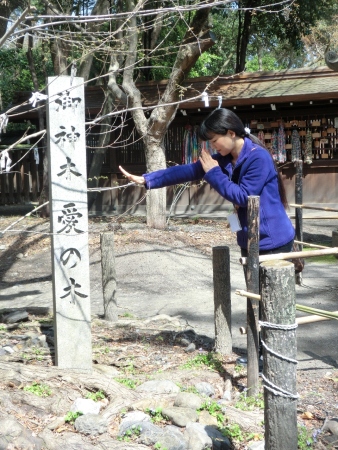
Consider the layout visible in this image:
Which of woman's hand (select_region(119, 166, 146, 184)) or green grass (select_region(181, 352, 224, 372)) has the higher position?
woman's hand (select_region(119, 166, 146, 184))

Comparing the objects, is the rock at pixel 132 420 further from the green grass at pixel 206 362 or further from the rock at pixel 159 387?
the green grass at pixel 206 362

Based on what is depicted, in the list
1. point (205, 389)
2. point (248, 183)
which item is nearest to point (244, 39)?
point (248, 183)

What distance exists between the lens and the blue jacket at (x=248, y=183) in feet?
13.1

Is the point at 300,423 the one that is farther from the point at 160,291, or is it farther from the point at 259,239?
the point at 160,291

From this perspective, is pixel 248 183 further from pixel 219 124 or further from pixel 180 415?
pixel 180 415

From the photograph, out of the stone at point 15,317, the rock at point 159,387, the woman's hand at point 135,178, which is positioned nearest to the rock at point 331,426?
the rock at point 159,387

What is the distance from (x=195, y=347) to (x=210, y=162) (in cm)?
228

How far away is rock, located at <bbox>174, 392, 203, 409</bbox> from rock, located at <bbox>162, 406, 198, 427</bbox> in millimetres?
76

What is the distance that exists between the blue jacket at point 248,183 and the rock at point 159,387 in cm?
125

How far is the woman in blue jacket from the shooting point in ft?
13.1

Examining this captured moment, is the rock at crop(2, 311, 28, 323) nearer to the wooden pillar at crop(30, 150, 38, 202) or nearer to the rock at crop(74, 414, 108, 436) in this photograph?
the rock at crop(74, 414, 108, 436)

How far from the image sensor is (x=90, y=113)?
53.2 ft

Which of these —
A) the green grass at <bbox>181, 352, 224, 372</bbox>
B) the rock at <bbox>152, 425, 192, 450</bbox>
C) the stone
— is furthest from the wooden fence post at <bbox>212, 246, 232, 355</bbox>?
the stone

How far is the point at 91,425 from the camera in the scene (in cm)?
394
